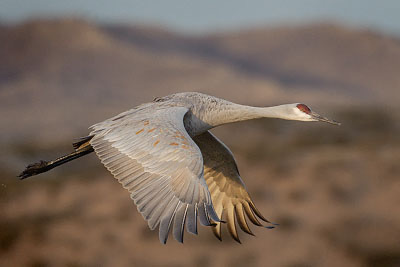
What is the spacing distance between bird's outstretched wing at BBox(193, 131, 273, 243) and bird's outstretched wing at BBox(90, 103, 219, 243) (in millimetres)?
1668

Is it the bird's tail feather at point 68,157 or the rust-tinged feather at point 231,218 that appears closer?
the bird's tail feather at point 68,157

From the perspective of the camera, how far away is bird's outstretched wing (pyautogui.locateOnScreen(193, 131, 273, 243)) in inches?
400

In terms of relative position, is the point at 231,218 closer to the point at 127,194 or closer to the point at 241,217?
the point at 241,217

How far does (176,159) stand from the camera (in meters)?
7.61

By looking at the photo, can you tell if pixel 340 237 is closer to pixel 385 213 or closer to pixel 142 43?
pixel 385 213

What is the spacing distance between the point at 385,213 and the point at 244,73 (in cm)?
6241

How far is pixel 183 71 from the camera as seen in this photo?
77000 mm

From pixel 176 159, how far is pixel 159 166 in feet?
0.74

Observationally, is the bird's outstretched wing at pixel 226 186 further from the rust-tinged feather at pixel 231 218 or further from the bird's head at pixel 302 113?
the bird's head at pixel 302 113

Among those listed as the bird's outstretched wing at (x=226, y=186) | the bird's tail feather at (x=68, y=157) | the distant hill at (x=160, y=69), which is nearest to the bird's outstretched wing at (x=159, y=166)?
the bird's tail feather at (x=68, y=157)

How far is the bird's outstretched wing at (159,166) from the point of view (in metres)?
7.17

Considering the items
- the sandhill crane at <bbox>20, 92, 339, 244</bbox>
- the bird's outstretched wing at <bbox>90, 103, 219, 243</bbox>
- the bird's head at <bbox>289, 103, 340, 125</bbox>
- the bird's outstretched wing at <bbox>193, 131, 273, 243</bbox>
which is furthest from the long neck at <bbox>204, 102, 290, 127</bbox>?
the bird's outstretched wing at <bbox>193, 131, 273, 243</bbox>

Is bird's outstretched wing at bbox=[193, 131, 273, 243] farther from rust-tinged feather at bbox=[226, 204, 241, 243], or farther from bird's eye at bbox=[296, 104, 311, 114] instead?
bird's eye at bbox=[296, 104, 311, 114]

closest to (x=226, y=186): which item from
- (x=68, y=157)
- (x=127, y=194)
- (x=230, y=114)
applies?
(x=230, y=114)
